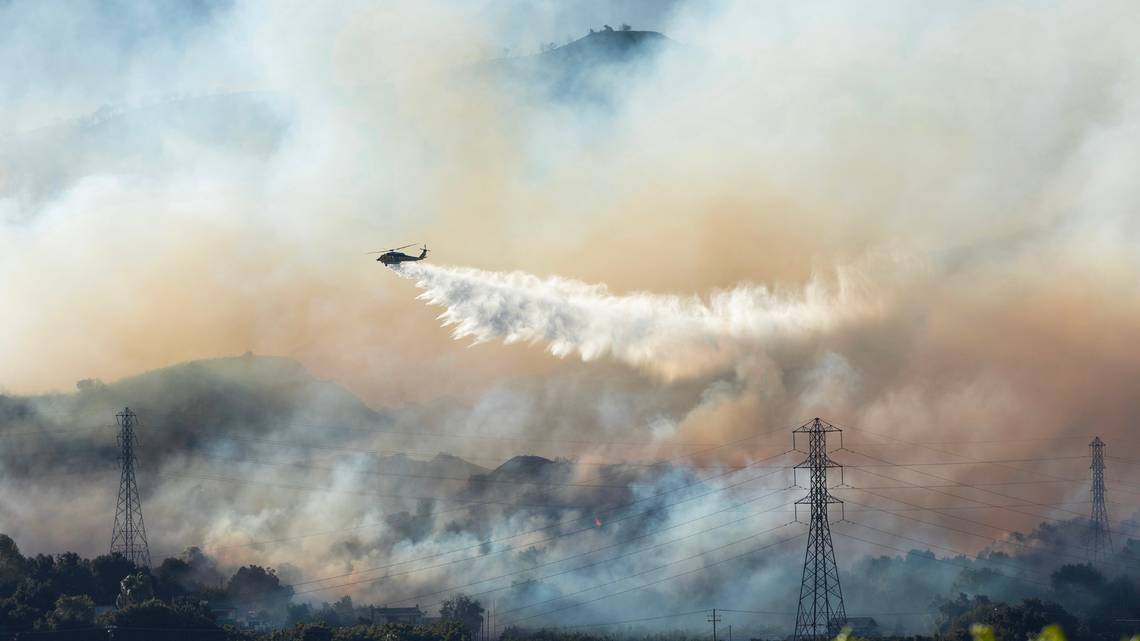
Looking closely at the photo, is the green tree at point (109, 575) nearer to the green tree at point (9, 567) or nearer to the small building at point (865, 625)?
the green tree at point (9, 567)

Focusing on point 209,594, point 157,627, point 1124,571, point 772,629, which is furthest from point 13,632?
point 1124,571

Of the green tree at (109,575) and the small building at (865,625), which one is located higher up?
the green tree at (109,575)

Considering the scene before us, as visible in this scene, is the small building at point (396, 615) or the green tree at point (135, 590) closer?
the green tree at point (135, 590)

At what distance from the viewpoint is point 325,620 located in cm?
15475

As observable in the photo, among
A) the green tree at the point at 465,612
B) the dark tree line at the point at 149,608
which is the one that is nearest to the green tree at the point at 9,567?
the dark tree line at the point at 149,608

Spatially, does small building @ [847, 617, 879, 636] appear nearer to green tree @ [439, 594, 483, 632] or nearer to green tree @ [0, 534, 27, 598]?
green tree @ [439, 594, 483, 632]

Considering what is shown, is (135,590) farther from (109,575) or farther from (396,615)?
(396,615)

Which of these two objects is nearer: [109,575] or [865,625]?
[865,625]

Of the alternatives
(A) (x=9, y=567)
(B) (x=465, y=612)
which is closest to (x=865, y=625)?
(B) (x=465, y=612)

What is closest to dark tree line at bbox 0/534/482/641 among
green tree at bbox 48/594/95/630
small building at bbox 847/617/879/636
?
green tree at bbox 48/594/95/630

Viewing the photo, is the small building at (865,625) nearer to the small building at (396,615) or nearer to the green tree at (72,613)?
the small building at (396,615)

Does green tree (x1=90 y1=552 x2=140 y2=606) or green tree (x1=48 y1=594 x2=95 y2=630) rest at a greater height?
green tree (x1=90 y1=552 x2=140 y2=606)

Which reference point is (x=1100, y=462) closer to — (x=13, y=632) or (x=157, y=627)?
(x=157, y=627)

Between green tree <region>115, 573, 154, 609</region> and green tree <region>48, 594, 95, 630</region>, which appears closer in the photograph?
green tree <region>48, 594, 95, 630</region>
